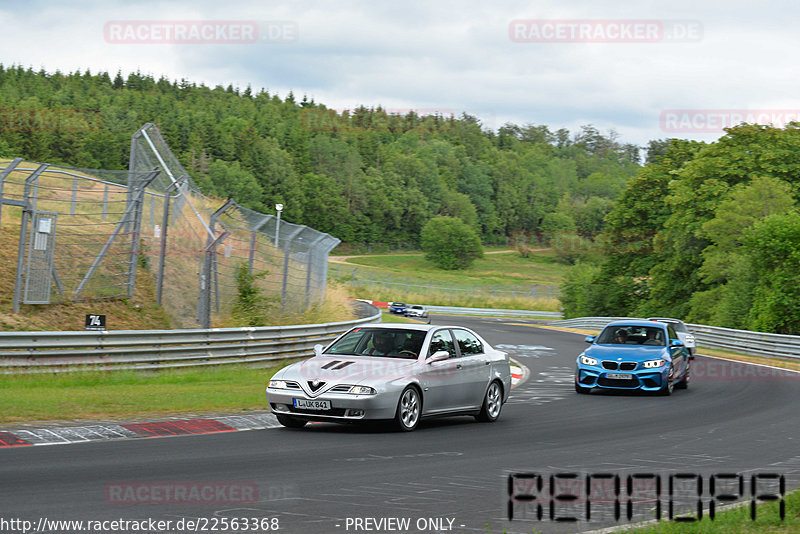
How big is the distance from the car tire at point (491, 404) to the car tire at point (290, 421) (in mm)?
2873

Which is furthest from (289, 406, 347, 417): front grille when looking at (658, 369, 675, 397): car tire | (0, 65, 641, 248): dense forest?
(0, 65, 641, 248): dense forest

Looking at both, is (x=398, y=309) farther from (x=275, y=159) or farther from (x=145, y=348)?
(x=275, y=159)

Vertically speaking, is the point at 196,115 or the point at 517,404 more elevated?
the point at 196,115

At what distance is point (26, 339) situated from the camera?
50.2 feet

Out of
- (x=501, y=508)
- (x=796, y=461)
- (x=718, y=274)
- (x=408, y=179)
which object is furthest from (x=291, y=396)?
(x=408, y=179)

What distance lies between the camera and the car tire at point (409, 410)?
11766 millimetres

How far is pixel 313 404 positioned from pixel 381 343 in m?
1.70

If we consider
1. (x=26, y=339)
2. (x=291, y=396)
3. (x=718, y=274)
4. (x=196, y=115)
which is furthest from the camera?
(x=196, y=115)

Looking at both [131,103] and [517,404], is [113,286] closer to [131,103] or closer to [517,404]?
[517,404]

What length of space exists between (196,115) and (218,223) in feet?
470

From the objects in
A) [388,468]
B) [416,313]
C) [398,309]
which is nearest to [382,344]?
[388,468]

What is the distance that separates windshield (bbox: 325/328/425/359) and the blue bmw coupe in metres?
6.59

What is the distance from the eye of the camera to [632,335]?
1925 cm

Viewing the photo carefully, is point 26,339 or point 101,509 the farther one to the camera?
point 26,339
